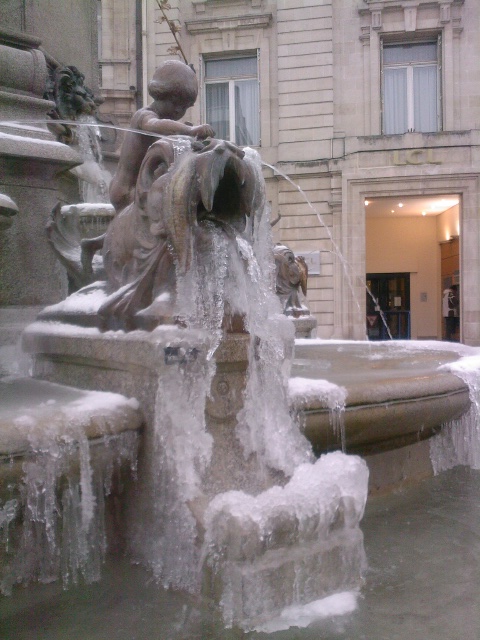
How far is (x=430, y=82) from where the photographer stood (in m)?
16.8

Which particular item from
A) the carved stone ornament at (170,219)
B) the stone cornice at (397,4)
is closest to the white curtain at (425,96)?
the stone cornice at (397,4)

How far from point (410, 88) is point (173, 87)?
15080 mm

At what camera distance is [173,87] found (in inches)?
124

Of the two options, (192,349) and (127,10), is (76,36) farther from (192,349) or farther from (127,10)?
(127,10)

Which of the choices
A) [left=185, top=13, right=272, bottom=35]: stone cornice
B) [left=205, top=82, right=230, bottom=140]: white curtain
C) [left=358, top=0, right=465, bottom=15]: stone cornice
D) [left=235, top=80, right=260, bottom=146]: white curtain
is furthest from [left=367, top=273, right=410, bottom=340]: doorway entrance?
[left=185, top=13, right=272, bottom=35]: stone cornice

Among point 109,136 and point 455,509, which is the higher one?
point 109,136

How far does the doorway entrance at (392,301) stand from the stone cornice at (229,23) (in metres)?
7.54

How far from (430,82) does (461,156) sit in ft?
8.36

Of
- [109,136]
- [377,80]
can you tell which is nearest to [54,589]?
[109,136]

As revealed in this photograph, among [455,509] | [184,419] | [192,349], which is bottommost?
[455,509]

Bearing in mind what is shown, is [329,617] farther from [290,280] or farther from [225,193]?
[290,280]

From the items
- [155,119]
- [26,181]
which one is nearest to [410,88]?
[26,181]

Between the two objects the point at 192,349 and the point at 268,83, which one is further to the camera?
the point at 268,83

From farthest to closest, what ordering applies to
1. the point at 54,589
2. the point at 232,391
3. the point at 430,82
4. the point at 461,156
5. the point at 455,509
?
the point at 430,82
the point at 461,156
the point at 455,509
the point at 232,391
the point at 54,589
